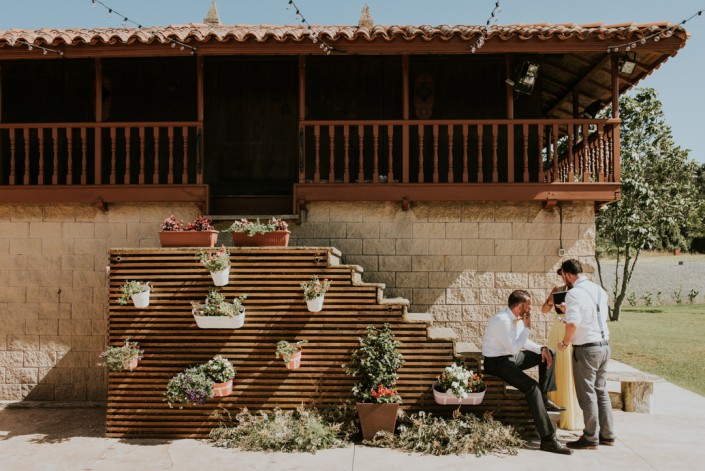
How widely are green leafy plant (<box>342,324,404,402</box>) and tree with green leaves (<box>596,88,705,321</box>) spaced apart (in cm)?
1676

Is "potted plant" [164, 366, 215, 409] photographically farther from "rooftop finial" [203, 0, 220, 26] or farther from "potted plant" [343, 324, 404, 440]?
"rooftop finial" [203, 0, 220, 26]

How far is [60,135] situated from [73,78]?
39.2 inches

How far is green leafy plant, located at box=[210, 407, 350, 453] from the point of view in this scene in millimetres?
5949

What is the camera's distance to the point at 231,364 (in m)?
6.48

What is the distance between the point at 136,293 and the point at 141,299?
0.29 feet

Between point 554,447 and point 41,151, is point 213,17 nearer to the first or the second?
point 41,151

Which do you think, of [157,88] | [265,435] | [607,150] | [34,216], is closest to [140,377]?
[265,435]

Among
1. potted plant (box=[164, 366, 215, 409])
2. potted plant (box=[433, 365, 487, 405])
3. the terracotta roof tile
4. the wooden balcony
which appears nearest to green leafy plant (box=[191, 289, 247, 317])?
potted plant (box=[164, 366, 215, 409])

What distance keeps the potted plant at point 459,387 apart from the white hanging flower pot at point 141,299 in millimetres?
3441

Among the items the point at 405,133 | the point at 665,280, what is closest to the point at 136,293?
the point at 405,133

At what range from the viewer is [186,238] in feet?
22.7

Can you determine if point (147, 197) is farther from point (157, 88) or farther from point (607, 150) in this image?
point (607, 150)

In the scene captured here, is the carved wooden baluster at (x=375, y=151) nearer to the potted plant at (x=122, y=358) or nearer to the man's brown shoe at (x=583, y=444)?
the potted plant at (x=122, y=358)

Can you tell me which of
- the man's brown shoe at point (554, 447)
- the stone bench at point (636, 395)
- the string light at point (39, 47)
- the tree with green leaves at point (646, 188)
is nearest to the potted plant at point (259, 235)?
the string light at point (39, 47)
